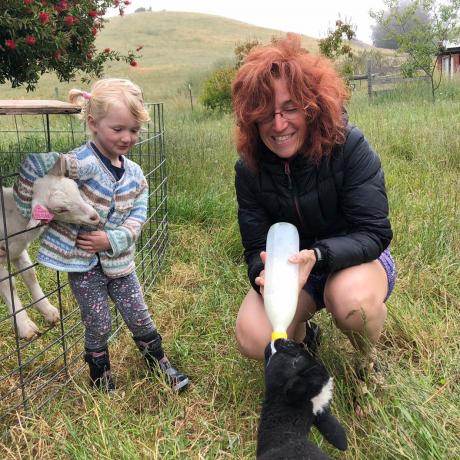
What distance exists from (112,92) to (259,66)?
0.62 meters

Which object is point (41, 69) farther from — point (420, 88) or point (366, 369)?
point (420, 88)

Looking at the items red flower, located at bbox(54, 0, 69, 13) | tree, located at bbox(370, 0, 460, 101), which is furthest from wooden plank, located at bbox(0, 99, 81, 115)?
tree, located at bbox(370, 0, 460, 101)

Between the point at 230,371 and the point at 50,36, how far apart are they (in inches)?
135

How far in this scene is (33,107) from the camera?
6.31 feet

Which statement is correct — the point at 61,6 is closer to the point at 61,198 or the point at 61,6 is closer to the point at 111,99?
the point at 111,99

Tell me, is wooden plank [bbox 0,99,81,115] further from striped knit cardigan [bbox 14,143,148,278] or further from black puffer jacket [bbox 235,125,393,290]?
black puffer jacket [bbox 235,125,393,290]

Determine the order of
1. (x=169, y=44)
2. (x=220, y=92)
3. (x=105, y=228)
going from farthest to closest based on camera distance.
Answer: (x=169, y=44) → (x=220, y=92) → (x=105, y=228)

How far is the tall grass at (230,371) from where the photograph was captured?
1955mm

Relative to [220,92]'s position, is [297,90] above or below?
below

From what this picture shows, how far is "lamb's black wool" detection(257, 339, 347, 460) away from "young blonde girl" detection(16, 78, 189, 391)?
3.26 ft

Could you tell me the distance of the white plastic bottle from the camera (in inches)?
70.1

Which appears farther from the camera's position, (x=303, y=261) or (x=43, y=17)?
(x=43, y=17)

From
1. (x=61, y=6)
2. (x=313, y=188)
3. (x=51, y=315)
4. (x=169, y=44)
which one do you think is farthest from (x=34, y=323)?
(x=169, y=44)

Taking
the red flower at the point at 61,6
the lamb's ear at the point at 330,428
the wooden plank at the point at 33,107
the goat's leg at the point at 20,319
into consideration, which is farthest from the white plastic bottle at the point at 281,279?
the red flower at the point at 61,6
